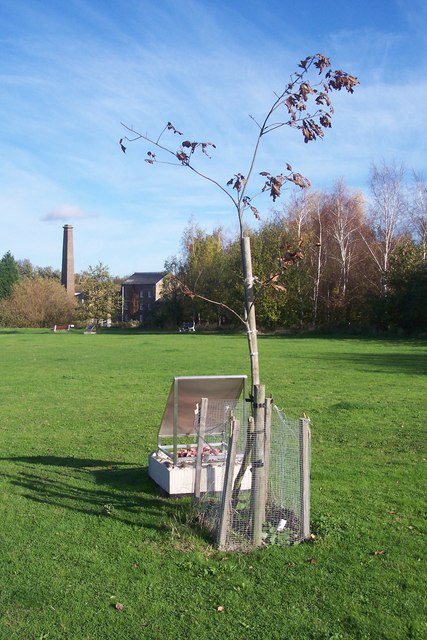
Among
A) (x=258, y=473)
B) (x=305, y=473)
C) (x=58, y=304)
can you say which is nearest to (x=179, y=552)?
(x=258, y=473)

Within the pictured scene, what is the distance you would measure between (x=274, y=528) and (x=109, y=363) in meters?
22.3

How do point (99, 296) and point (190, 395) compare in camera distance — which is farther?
point (99, 296)

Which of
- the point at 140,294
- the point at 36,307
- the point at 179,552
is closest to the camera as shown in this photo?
the point at 179,552

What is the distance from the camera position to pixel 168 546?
17.7 ft

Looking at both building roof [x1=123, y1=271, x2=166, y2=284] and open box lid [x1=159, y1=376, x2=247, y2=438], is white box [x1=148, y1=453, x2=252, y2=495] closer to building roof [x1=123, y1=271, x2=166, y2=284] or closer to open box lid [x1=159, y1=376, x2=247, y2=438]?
open box lid [x1=159, y1=376, x2=247, y2=438]

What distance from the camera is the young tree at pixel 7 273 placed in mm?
110156

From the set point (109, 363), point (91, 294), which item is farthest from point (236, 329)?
point (109, 363)

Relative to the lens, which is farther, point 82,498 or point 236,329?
point 236,329

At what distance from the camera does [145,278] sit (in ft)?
406

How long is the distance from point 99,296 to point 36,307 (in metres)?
10.5

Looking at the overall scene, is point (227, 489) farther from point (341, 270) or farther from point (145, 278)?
point (145, 278)

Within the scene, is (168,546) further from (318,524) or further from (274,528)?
(318,524)

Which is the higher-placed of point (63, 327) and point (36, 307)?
point (36, 307)

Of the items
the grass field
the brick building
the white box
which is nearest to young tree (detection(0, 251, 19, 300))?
the brick building
